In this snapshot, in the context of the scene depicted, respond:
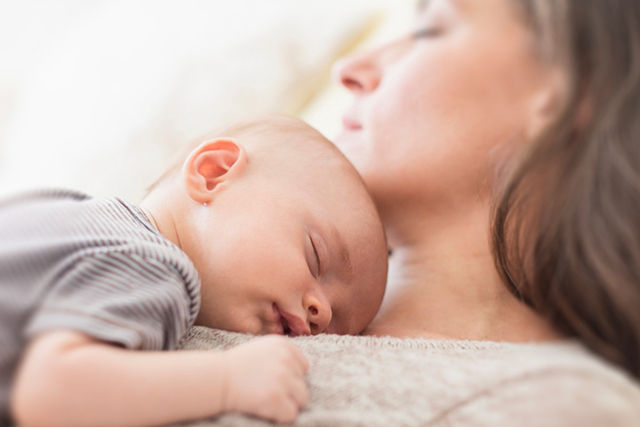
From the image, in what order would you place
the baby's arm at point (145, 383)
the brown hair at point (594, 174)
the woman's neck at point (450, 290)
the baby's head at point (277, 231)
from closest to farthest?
the baby's arm at point (145, 383) → the brown hair at point (594, 174) → the baby's head at point (277, 231) → the woman's neck at point (450, 290)

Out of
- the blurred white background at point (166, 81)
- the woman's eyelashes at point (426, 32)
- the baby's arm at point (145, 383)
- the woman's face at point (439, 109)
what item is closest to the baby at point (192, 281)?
the baby's arm at point (145, 383)

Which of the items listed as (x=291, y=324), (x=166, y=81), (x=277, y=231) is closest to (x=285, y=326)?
(x=291, y=324)

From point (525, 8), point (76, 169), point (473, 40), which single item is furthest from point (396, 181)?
point (76, 169)

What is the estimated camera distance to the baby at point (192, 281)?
0.60 metres

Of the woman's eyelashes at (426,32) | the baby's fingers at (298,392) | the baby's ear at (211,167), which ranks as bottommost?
the baby's fingers at (298,392)

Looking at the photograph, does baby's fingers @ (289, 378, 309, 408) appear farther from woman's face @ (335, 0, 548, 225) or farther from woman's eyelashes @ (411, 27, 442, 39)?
woman's eyelashes @ (411, 27, 442, 39)

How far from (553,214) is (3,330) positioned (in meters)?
0.57

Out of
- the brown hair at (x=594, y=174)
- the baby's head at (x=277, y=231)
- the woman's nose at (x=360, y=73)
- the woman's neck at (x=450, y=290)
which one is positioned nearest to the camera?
the brown hair at (x=594, y=174)

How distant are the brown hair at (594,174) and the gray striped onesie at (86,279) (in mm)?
413

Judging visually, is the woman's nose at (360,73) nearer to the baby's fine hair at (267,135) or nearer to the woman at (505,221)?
the woman at (505,221)

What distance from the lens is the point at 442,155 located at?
1.03 m

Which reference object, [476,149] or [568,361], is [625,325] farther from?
[476,149]

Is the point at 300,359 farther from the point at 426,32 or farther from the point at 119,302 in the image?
the point at 426,32

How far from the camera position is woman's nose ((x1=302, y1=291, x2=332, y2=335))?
88cm
